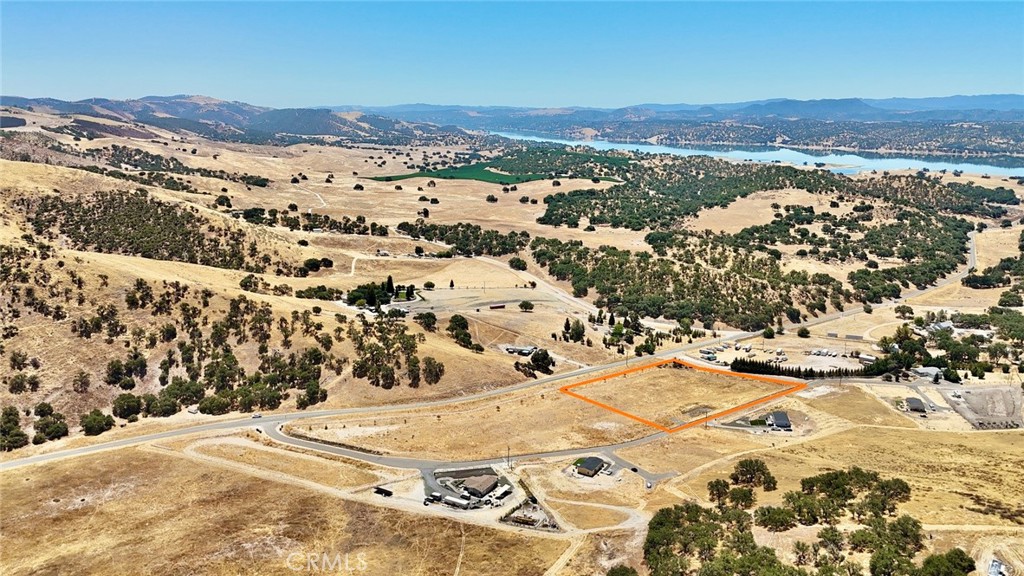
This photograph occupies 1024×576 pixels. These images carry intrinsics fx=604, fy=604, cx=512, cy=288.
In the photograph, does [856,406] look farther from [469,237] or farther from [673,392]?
[469,237]

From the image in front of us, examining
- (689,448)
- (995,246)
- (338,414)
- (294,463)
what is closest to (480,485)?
(294,463)

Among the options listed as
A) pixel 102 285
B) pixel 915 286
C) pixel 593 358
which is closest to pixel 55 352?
pixel 102 285

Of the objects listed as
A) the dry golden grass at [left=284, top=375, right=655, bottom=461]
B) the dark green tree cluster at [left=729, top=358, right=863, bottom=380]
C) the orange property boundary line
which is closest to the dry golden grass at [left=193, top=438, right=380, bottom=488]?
the dry golden grass at [left=284, top=375, right=655, bottom=461]

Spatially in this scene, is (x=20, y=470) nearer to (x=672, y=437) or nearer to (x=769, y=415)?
(x=672, y=437)

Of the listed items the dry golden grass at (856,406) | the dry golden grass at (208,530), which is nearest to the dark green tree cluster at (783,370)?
the dry golden grass at (856,406)

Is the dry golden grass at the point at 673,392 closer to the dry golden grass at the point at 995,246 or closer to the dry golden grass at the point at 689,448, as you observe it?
the dry golden grass at the point at 689,448
